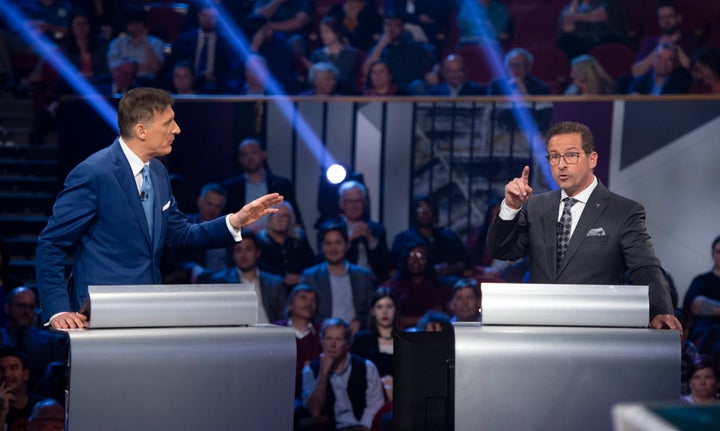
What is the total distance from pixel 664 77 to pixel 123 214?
4.20 metres

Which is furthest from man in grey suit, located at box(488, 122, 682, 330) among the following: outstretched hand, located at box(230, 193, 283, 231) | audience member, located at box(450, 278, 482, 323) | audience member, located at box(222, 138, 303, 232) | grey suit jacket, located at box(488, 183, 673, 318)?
audience member, located at box(222, 138, 303, 232)

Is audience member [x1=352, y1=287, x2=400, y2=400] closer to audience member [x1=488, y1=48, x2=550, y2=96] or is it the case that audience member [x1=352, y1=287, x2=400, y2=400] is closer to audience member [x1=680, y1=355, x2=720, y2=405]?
audience member [x1=680, y1=355, x2=720, y2=405]

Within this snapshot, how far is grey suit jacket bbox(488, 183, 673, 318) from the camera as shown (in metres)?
2.91

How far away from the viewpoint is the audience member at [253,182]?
6.00m

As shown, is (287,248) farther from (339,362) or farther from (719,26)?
(719,26)

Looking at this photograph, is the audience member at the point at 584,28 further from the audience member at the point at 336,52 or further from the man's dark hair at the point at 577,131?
the man's dark hair at the point at 577,131

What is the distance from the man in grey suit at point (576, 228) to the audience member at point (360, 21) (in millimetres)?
4298

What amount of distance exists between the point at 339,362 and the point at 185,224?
2.23 meters

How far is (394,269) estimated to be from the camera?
585cm

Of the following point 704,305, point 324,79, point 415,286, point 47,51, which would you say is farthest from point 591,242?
point 47,51

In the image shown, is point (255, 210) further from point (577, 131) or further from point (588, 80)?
point (588, 80)

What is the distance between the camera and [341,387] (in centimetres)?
516

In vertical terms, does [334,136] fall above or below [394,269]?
above

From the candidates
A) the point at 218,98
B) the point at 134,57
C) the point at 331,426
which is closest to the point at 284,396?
the point at 331,426
